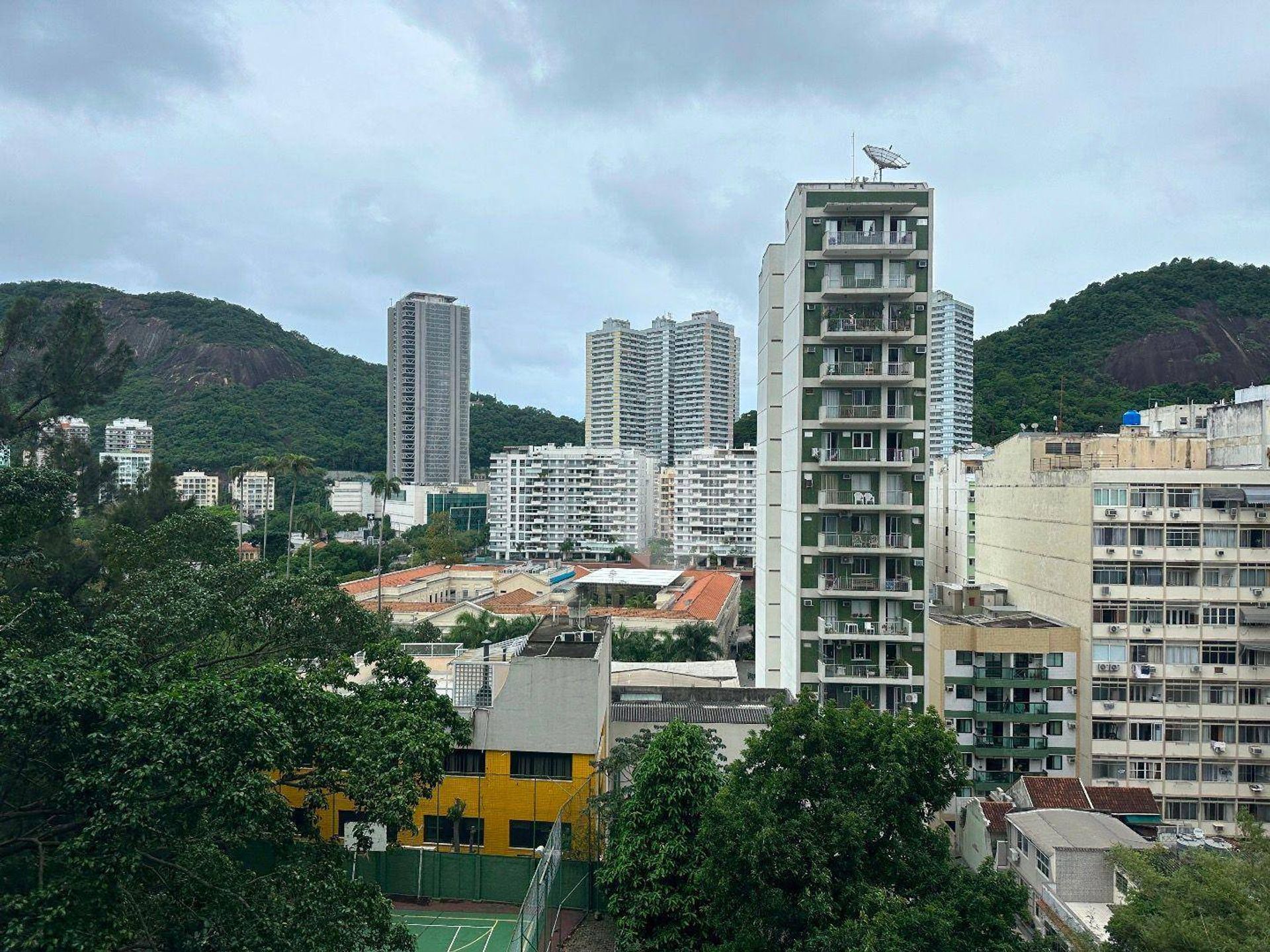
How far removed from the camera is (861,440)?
24.5m

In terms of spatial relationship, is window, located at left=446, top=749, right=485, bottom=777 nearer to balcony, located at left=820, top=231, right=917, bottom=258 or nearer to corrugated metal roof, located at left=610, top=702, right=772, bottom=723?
corrugated metal roof, located at left=610, top=702, right=772, bottom=723

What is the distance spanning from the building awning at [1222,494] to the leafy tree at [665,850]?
1740 centimetres

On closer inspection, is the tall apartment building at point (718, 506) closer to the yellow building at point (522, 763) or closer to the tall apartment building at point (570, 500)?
the tall apartment building at point (570, 500)

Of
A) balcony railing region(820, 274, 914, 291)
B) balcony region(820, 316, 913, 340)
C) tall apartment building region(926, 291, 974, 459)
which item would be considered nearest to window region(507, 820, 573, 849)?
balcony region(820, 316, 913, 340)

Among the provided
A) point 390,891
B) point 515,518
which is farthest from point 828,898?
point 515,518

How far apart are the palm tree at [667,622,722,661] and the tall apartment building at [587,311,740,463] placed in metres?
102

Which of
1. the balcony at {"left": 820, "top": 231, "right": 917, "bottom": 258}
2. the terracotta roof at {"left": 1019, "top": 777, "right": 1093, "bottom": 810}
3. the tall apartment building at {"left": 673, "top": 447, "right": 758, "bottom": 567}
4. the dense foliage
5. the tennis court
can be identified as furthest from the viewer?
the tall apartment building at {"left": 673, "top": 447, "right": 758, "bottom": 567}

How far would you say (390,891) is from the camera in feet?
58.0

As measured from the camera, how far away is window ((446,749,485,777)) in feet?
60.6

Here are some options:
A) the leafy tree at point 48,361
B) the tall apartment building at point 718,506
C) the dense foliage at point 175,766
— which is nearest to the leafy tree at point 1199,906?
the dense foliage at point 175,766

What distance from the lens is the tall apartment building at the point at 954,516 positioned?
4762 centimetres

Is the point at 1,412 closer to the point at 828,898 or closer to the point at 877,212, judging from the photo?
the point at 828,898

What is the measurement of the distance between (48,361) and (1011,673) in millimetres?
26226

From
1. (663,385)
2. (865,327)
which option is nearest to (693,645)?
(865,327)
